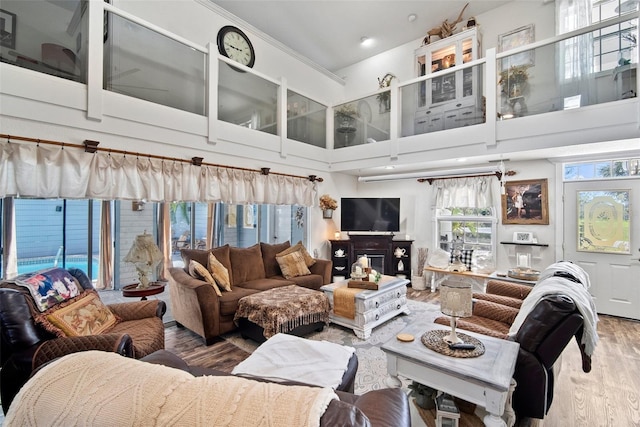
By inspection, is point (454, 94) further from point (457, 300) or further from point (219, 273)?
point (219, 273)

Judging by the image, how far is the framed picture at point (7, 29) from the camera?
8.11 feet

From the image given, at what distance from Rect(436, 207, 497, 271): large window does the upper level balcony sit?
1.47 meters

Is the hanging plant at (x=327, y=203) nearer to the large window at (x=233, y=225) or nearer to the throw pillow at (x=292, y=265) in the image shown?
the large window at (x=233, y=225)

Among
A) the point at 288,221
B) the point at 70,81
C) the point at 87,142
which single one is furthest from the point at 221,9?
the point at 288,221

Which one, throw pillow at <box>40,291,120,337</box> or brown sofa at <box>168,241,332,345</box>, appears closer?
throw pillow at <box>40,291,120,337</box>

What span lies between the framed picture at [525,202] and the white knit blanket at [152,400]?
16.3 ft

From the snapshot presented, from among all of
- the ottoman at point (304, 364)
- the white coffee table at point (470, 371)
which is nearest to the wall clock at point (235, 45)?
the ottoman at point (304, 364)

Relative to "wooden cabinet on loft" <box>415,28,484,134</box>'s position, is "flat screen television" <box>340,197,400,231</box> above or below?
below

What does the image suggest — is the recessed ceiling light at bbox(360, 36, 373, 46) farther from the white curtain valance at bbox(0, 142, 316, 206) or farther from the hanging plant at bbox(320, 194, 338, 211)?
the white curtain valance at bbox(0, 142, 316, 206)

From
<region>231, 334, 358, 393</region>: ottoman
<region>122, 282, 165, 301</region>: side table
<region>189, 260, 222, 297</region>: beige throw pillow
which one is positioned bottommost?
<region>231, 334, 358, 393</region>: ottoman

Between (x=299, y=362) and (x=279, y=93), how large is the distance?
4.24 m

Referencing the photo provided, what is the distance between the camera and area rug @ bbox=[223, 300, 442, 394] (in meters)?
2.39

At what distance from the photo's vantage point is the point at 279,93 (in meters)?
4.71

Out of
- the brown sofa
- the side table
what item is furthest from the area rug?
the side table
